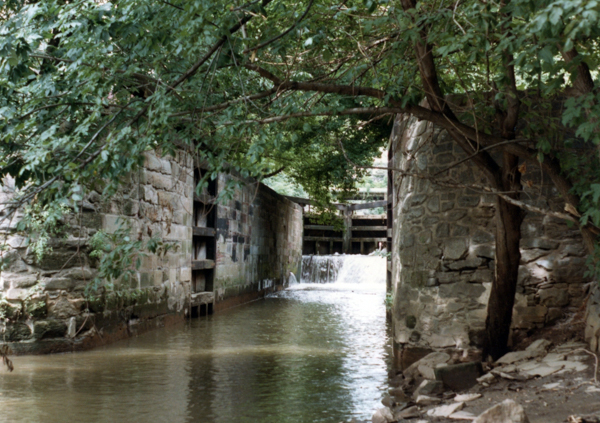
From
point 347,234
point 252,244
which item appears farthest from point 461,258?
point 347,234

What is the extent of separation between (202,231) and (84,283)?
3912 mm

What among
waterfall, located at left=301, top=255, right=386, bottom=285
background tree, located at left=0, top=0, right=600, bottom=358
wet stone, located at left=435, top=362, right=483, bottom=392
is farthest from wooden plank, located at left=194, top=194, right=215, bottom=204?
waterfall, located at left=301, top=255, right=386, bottom=285

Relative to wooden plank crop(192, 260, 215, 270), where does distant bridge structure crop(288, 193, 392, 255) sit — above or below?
above

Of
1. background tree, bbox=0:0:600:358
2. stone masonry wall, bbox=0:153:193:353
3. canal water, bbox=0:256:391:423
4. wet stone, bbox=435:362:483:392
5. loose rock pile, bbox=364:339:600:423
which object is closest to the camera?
background tree, bbox=0:0:600:358

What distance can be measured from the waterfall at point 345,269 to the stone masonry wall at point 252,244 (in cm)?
92

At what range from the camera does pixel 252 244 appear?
13.5m

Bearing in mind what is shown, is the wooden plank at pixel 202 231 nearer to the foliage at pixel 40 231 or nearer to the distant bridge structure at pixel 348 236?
the foliage at pixel 40 231

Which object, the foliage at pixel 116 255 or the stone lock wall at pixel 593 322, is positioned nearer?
the foliage at pixel 116 255

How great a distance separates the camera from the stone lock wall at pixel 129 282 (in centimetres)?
610

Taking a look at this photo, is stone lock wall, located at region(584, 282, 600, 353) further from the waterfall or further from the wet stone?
the waterfall

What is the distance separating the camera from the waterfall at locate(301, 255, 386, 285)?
18.3 meters

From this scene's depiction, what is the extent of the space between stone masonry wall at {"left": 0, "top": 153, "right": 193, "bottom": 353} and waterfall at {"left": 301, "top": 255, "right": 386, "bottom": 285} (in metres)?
10.5

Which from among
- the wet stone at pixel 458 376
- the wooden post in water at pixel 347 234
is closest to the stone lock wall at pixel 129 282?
the wet stone at pixel 458 376

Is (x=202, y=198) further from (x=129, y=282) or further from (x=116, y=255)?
(x=116, y=255)
